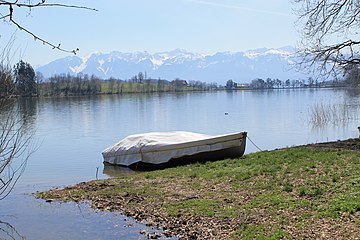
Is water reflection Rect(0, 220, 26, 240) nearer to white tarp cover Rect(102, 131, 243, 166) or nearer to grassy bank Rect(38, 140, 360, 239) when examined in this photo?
grassy bank Rect(38, 140, 360, 239)

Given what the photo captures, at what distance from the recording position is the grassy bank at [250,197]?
27.4 feet

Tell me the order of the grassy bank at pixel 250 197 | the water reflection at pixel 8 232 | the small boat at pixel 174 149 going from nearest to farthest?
the grassy bank at pixel 250 197 < the water reflection at pixel 8 232 < the small boat at pixel 174 149

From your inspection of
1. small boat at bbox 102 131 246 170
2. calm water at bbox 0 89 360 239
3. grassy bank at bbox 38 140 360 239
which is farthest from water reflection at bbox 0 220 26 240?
small boat at bbox 102 131 246 170

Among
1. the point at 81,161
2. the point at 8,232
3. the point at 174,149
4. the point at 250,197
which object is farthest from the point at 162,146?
the point at 8,232

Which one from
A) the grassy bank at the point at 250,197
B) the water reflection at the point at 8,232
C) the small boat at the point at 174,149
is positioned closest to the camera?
the grassy bank at the point at 250,197

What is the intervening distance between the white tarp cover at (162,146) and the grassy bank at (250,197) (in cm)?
340

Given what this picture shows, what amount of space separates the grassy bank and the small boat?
3345 mm

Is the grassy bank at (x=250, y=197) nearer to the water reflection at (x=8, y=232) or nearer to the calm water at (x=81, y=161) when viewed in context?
the calm water at (x=81, y=161)

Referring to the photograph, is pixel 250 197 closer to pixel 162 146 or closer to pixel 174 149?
pixel 174 149

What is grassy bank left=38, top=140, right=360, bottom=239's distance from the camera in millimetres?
8344

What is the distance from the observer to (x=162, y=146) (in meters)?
20.7

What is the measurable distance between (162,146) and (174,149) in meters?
0.66

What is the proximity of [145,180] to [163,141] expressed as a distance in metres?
5.91

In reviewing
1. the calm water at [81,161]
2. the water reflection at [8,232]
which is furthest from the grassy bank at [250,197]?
the water reflection at [8,232]
